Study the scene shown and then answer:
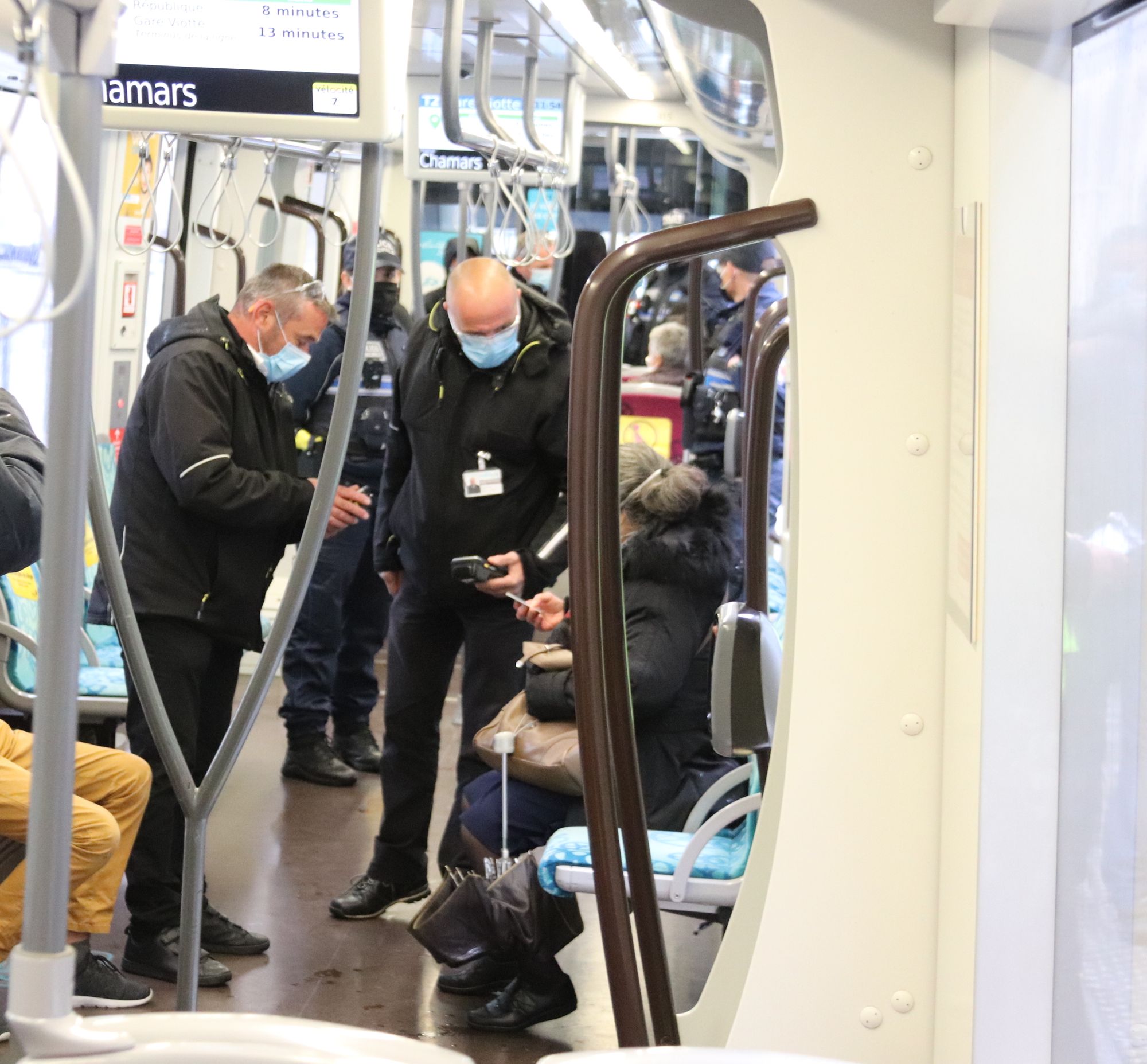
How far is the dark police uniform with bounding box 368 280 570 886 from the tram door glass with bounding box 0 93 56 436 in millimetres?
1370

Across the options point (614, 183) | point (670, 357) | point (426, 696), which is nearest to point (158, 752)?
point (426, 696)

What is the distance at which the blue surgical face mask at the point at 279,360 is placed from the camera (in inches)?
152

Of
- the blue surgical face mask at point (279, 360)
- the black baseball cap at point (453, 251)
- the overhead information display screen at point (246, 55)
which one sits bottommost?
the blue surgical face mask at point (279, 360)

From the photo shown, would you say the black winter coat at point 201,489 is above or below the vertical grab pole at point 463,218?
below

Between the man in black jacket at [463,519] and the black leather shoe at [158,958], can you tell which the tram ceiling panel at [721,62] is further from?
the black leather shoe at [158,958]

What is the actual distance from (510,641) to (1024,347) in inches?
109

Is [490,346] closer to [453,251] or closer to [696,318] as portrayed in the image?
[696,318]

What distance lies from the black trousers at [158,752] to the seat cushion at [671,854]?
3.73 ft

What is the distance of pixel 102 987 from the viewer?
3.48m

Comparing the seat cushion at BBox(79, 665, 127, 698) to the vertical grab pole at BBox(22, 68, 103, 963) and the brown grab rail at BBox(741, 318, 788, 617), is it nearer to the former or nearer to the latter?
the brown grab rail at BBox(741, 318, 788, 617)

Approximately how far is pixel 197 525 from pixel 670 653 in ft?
4.32

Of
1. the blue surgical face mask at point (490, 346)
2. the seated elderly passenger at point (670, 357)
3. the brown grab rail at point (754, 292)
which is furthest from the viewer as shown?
the seated elderly passenger at point (670, 357)

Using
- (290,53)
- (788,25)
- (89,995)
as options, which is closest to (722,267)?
(89,995)

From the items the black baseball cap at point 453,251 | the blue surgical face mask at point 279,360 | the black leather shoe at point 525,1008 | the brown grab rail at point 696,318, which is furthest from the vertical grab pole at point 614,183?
the black leather shoe at point 525,1008
